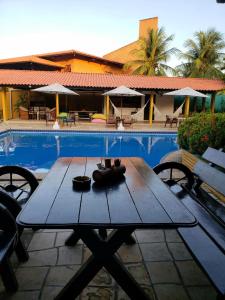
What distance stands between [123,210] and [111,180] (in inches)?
20.5

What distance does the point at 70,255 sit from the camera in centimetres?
207

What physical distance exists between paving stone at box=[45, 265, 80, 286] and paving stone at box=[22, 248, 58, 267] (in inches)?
3.5

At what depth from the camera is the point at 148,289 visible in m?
1.72

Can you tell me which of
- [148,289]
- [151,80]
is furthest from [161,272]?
[151,80]

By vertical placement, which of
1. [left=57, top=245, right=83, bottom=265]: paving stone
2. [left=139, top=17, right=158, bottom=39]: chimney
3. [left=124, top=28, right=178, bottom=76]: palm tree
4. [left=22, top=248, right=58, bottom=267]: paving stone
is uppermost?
[left=139, top=17, right=158, bottom=39]: chimney

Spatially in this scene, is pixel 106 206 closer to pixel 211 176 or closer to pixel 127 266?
pixel 127 266

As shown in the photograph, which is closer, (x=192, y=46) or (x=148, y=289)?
(x=148, y=289)

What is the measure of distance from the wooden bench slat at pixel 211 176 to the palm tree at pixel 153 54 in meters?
19.4

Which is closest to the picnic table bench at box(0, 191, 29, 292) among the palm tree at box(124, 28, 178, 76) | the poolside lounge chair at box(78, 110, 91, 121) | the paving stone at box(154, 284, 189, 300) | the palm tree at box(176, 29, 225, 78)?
the paving stone at box(154, 284, 189, 300)

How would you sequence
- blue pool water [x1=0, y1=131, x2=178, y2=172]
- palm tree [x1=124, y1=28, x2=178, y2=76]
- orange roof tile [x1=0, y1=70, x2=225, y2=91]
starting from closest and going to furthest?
blue pool water [x1=0, y1=131, x2=178, y2=172] < orange roof tile [x1=0, y1=70, x2=225, y2=91] < palm tree [x1=124, y1=28, x2=178, y2=76]

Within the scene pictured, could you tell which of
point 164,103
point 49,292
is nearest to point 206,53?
point 164,103

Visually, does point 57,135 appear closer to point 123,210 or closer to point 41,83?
point 41,83

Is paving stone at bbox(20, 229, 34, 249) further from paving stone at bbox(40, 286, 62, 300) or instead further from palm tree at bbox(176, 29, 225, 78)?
palm tree at bbox(176, 29, 225, 78)

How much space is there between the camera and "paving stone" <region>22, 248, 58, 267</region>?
6.46 ft
